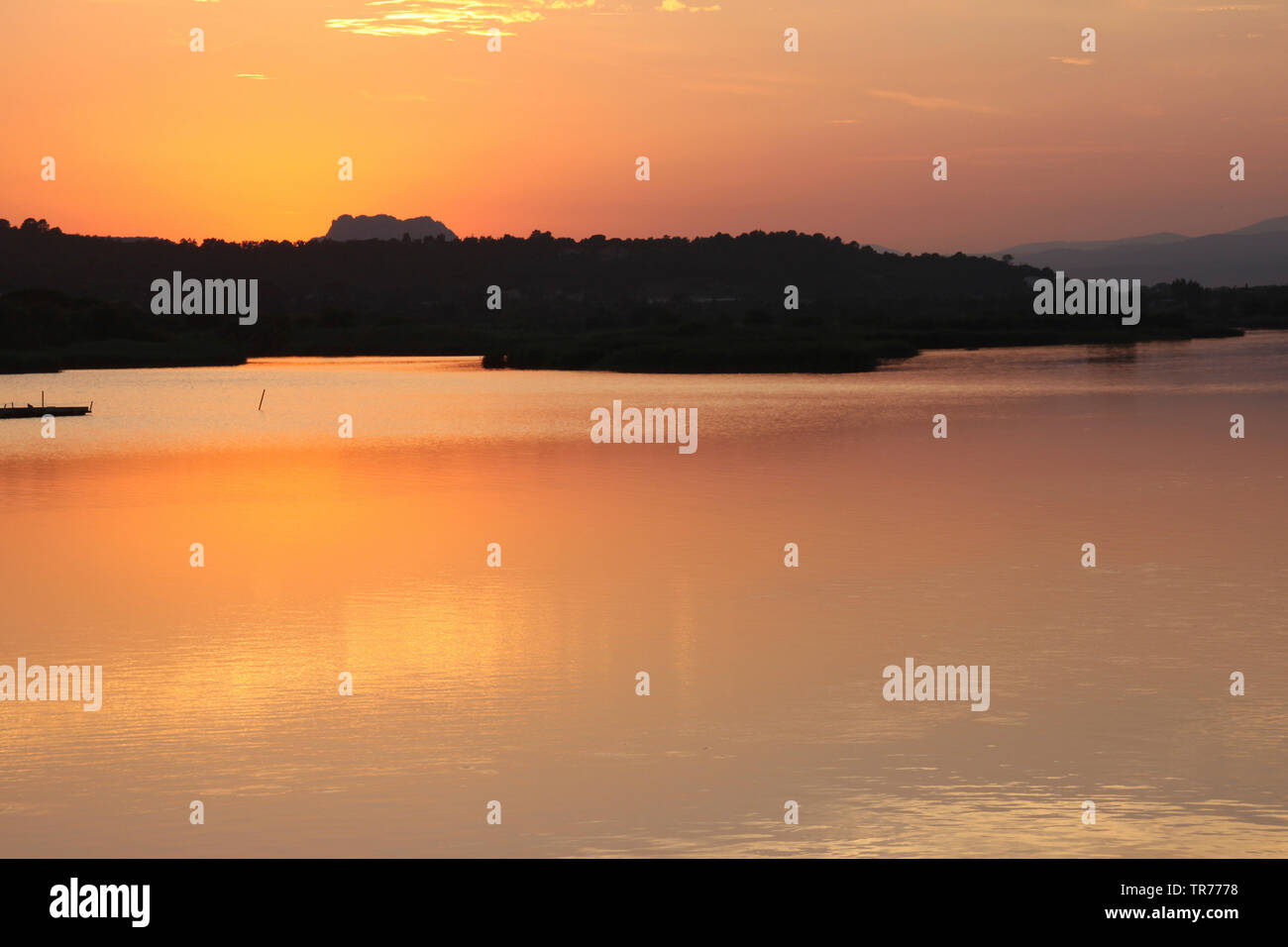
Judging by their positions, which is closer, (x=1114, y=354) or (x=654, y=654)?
(x=654, y=654)

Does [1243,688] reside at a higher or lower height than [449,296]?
lower

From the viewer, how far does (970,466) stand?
26172 millimetres

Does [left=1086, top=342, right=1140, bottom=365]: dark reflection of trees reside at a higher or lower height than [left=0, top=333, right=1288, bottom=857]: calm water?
higher

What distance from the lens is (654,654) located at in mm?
11820

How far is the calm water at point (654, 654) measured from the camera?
7957 mm

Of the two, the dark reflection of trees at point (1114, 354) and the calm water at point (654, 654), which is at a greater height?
the dark reflection of trees at point (1114, 354)

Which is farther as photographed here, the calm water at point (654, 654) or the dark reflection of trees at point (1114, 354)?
the dark reflection of trees at point (1114, 354)

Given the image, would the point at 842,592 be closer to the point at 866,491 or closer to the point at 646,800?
the point at 646,800

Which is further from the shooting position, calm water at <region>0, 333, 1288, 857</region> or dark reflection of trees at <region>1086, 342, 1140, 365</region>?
dark reflection of trees at <region>1086, 342, 1140, 365</region>

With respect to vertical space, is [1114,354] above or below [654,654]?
above

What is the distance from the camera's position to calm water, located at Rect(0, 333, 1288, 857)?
796 cm
